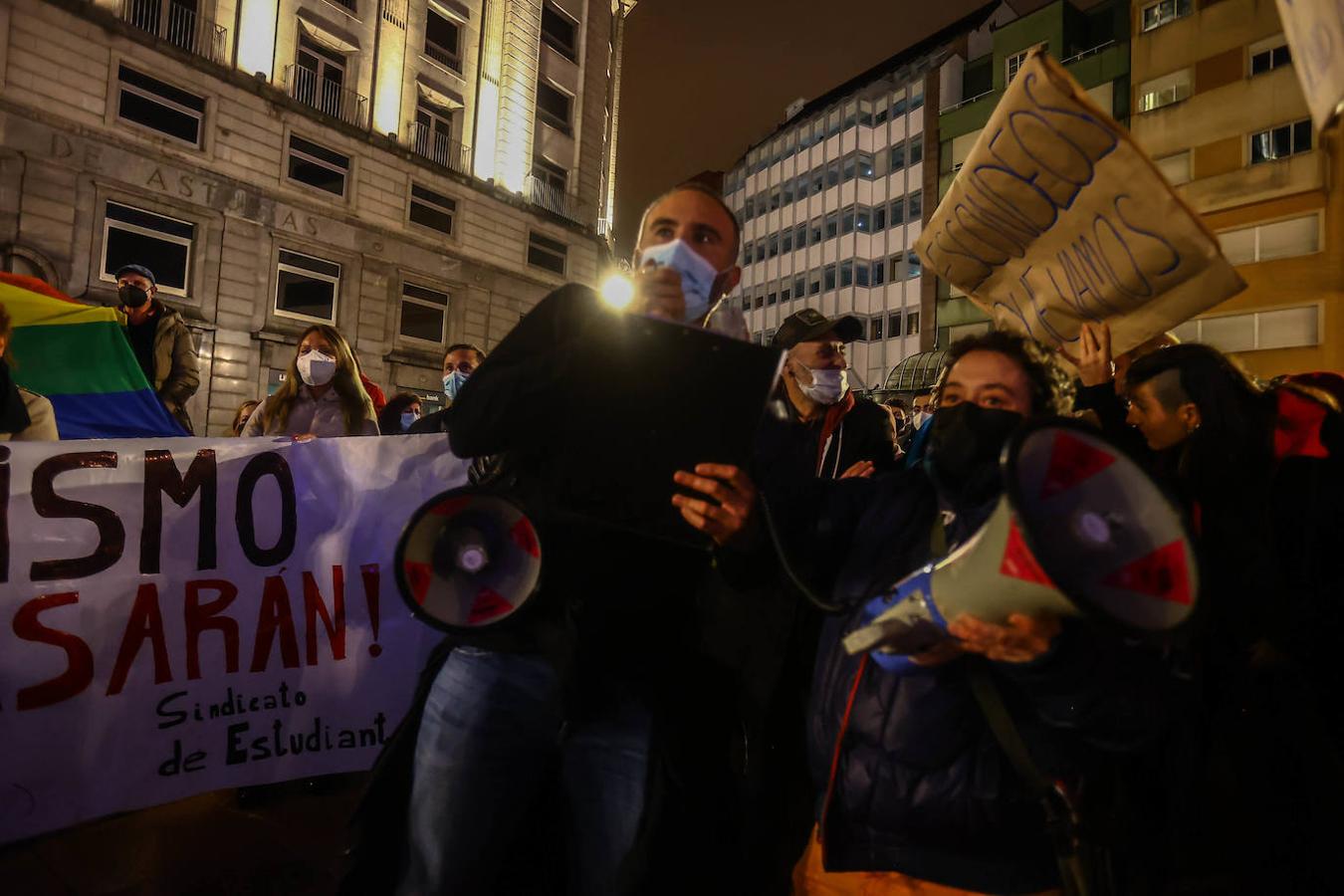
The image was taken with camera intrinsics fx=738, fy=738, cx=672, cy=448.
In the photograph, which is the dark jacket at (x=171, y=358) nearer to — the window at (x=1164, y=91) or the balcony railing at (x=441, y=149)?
the balcony railing at (x=441, y=149)

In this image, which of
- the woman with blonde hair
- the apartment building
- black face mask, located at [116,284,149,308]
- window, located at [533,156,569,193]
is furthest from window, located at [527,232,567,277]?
the woman with blonde hair

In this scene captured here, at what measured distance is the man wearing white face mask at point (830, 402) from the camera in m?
3.96

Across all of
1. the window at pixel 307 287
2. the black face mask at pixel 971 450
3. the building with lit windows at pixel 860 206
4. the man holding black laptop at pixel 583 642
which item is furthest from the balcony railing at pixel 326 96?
the black face mask at pixel 971 450

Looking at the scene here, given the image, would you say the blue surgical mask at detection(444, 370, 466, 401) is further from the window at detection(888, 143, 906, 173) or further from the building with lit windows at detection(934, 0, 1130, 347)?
the window at detection(888, 143, 906, 173)

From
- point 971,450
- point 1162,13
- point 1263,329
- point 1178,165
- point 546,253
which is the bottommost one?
point 971,450

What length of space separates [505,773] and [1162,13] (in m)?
31.7

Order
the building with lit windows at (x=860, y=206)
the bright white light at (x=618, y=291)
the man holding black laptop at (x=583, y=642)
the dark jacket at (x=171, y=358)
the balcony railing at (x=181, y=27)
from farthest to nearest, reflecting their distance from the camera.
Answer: the building with lit windows at (x=860, y=206) < the balcony railing at (x=181, y=27) < the dark jacket at (x=171, y=358) < the bright white light at (x=618, y=291) < the man holding black laptop at (x=583, y=642)

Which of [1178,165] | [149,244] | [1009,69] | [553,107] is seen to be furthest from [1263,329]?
[149,244]

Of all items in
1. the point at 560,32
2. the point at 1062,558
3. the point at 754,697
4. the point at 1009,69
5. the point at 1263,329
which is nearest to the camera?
the point at 1062,558

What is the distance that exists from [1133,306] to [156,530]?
11.3ft

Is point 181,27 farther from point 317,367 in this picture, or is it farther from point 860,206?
point 860,206

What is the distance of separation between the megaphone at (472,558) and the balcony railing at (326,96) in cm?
2188

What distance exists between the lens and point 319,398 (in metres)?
4.25

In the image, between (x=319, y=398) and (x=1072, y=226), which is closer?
(x=1072, y=226)
